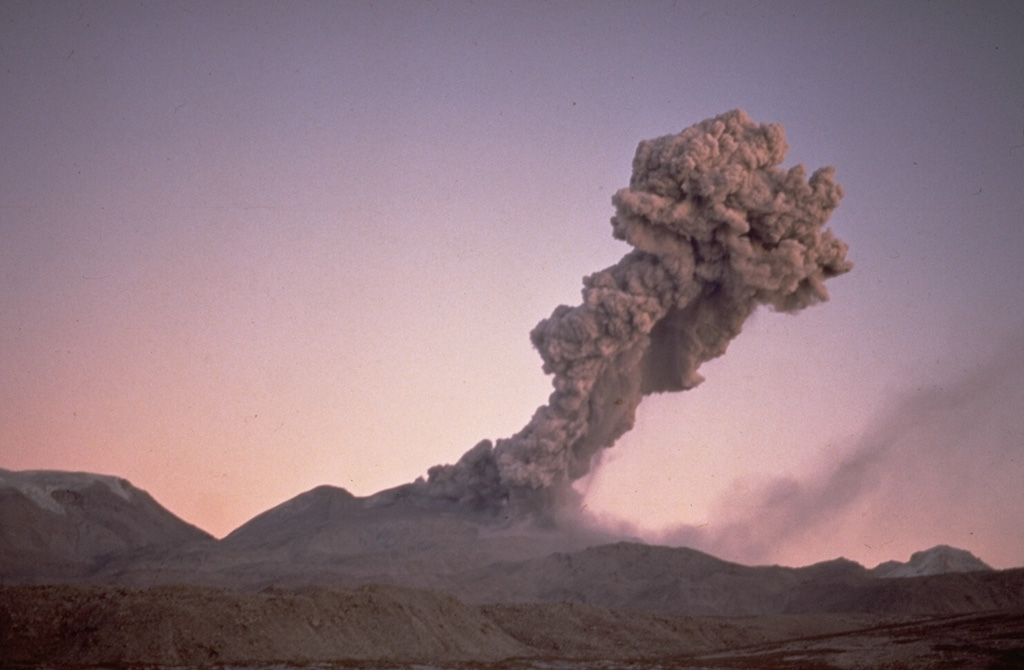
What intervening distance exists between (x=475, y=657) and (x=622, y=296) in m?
25.9

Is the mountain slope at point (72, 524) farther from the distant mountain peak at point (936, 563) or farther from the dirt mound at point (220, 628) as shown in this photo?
the distant mountain peak at point (936, 563)

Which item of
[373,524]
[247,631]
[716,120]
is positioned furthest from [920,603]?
[373,524]

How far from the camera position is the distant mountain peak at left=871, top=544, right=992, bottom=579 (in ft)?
165

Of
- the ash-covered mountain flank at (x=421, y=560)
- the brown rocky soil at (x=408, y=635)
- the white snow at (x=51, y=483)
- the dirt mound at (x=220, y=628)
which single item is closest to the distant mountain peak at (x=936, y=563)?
the ash-covered mountain flank at (x=421, y=560)

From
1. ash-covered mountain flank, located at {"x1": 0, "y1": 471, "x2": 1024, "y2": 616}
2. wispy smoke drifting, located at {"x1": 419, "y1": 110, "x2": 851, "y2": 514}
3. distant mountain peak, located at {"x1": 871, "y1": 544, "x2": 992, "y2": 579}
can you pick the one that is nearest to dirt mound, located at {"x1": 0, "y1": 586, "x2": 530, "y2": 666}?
ash-covered mountain flank, located at {"x1": 0, "y1": 471, "x2": 1024, "y2": 616}

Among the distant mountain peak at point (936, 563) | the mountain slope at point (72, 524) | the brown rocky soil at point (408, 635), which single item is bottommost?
the brown rocky soil at point (408, 635)

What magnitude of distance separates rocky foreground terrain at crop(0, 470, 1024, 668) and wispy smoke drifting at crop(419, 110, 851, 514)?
6636mm

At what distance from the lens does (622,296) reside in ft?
156

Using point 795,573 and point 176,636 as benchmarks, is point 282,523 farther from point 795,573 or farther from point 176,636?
point 176,636

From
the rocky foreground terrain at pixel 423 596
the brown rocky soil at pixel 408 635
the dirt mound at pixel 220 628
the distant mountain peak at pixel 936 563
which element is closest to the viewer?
the dirt mound at pixel 220 628

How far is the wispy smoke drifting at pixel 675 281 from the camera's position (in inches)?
1759

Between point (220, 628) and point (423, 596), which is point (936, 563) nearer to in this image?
point (423, 596)

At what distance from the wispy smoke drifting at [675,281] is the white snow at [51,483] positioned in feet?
84.8

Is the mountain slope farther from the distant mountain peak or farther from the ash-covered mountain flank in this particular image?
the distant mountain peak
